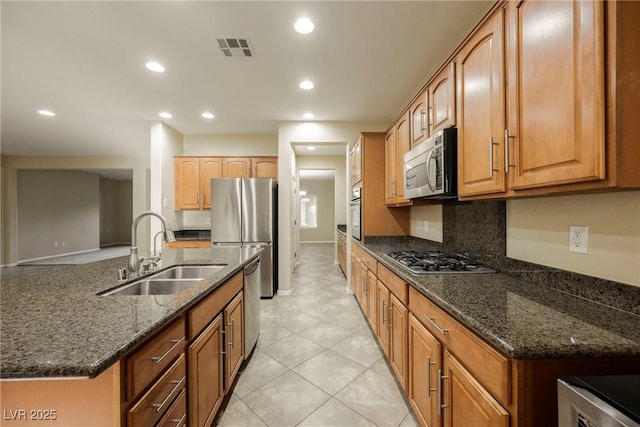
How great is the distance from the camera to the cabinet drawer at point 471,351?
0.82 m

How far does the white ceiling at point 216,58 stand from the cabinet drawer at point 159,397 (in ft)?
7.24

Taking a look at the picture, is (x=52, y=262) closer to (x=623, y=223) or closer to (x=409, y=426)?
(x=409, y=426)

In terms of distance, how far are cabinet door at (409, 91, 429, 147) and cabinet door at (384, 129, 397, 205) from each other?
20.9 inches

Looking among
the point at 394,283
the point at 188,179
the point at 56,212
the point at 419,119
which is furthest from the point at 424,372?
the point at 56,212

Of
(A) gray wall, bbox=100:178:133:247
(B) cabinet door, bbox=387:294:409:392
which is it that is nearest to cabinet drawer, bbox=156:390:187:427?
(B) cabinet door, bbox=387:294:409:392

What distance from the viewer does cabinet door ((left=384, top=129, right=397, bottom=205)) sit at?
2928mm

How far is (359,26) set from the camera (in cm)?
199

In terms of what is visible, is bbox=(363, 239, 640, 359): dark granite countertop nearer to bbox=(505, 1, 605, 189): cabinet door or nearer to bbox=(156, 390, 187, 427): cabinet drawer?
bbox=(505, 1, 605, 189): cabinet door

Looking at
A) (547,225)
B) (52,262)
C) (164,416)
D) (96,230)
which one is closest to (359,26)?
(547,225)

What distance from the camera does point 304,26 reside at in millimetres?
1982

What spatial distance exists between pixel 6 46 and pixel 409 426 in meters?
4.24

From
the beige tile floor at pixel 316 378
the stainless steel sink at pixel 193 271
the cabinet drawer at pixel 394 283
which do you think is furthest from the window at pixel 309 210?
the stainless steel sink at pixel 193 271

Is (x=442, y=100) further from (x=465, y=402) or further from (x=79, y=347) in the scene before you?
(x=79, y=347)

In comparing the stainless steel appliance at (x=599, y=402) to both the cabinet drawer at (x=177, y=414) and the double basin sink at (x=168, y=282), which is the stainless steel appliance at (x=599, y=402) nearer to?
the cabinet drawer at (x=177, y=414)
